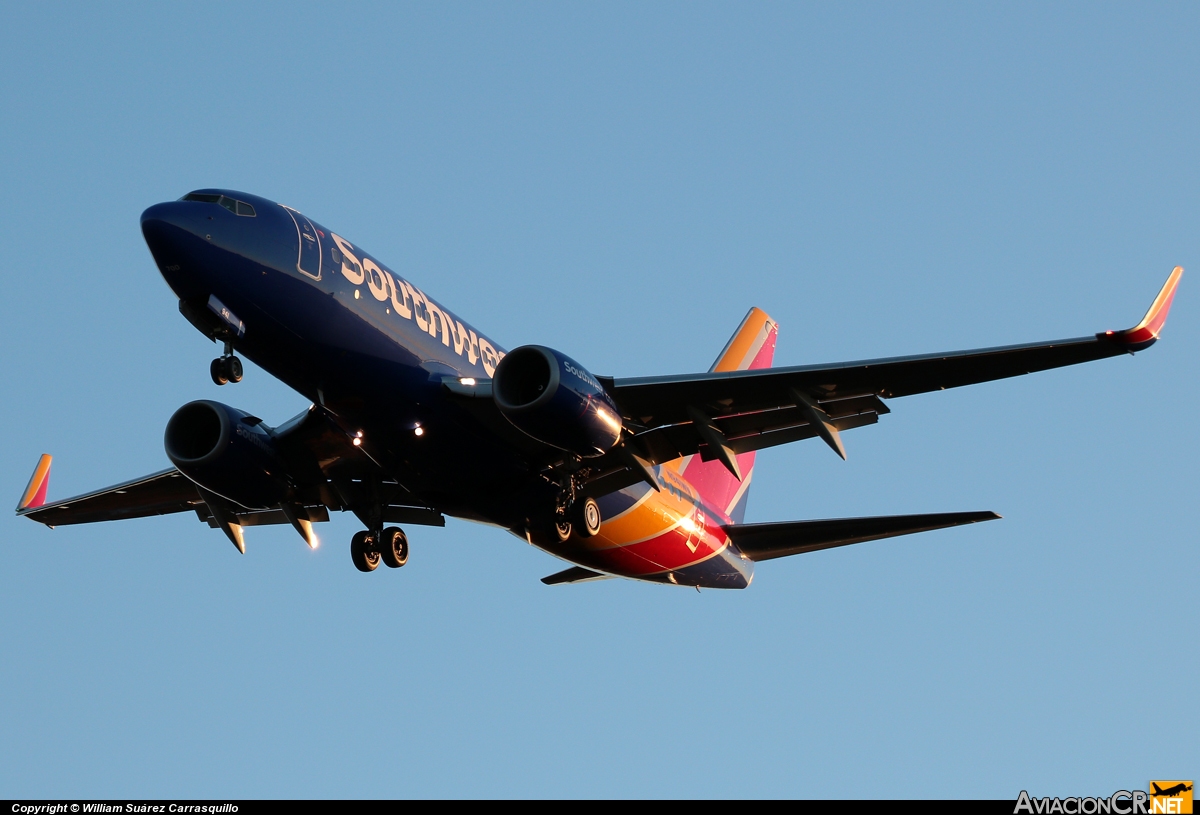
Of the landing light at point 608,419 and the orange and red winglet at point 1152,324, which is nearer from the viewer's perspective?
the orange and red winglet at point 1152,324

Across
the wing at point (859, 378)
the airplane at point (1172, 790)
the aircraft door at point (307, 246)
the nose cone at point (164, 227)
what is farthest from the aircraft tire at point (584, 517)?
the airplane at point (1172, 790)

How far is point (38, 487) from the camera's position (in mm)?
32406

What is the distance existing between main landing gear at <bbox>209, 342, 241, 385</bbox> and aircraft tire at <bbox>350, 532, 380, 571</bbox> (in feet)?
21.7

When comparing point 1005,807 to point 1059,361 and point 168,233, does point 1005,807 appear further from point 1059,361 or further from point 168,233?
point 168,233

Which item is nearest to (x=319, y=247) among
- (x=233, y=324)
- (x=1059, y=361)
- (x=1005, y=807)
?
(x=233, y=324)

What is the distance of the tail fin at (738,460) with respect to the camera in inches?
1356

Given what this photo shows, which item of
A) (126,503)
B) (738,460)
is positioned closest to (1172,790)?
(738,460)

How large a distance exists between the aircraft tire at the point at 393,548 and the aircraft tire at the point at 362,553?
0.83 feet

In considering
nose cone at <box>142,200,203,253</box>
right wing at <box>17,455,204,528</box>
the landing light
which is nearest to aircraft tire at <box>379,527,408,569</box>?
right wing at <box>17,455,204,528</box>

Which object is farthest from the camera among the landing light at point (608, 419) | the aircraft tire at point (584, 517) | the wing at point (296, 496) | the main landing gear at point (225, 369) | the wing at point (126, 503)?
the wing at point (126, 503)

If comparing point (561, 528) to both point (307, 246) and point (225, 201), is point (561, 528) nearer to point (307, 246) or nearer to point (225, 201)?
point (307, 246)

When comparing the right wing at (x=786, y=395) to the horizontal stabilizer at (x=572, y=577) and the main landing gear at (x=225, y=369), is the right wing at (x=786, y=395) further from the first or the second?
the main landing gear at (x=225, y=369)

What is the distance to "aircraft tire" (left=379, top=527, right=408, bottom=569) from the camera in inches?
1120

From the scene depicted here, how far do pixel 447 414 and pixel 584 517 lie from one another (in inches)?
144
